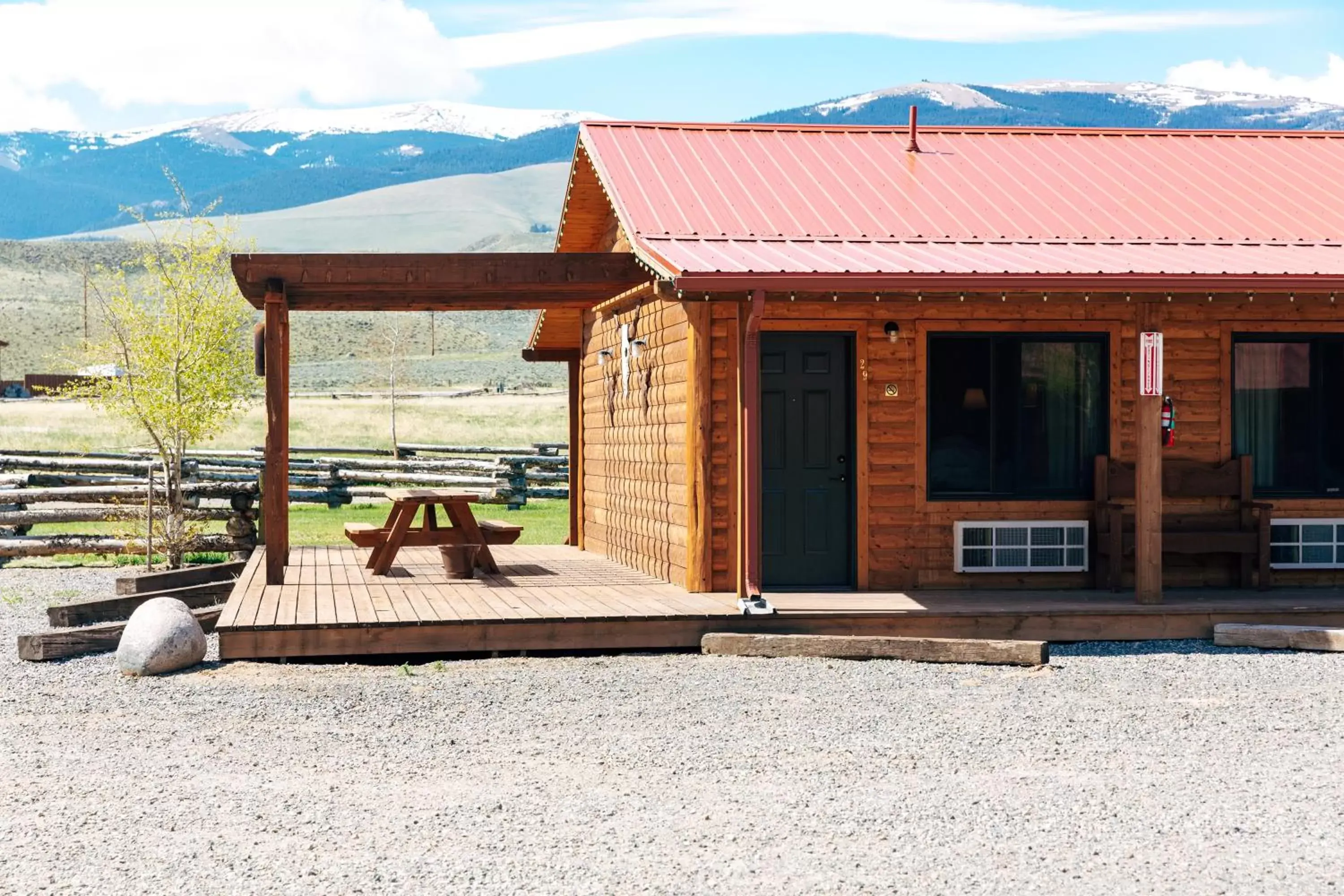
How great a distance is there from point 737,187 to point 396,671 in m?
5.22

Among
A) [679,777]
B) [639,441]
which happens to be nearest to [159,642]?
[679,777]

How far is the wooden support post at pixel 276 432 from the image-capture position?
36.7 ft

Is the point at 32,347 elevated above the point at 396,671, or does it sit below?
above

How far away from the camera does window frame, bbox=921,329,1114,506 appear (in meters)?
11.3

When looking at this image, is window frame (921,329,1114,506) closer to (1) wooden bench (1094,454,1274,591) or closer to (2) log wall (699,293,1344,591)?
(2) log wall (699,293,1344,591)

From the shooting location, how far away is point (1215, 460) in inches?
456

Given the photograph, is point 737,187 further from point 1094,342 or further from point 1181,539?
point 1181,539

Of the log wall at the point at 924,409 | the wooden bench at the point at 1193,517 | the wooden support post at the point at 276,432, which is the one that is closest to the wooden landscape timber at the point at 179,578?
the wooden support post at the point at 276,432

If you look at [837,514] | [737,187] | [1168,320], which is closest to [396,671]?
[837,514]

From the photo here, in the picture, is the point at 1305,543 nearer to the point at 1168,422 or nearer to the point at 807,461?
the point at 1168,422

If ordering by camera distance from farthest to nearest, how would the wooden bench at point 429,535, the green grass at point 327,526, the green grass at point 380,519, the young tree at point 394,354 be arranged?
the young tree at point 394,354 → the green grass at point 380,519 → the green grass at point 327,526 → the wooden bench at point 429,535

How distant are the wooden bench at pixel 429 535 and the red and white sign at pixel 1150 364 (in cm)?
478

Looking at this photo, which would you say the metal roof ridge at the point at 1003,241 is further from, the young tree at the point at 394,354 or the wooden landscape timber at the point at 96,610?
the young tree at the point at 394,354

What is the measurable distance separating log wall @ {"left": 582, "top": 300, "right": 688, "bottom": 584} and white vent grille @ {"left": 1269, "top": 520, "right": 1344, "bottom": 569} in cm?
448
